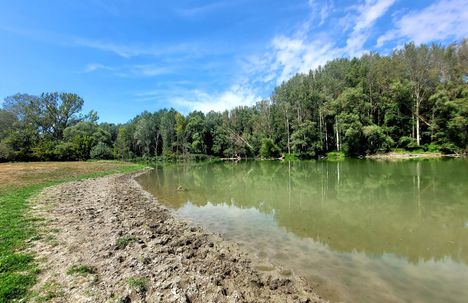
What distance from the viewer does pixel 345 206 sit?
1233 cm

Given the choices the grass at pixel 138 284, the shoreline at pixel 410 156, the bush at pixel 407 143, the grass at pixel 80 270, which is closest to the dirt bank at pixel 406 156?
the shoreline at pixel 410 156

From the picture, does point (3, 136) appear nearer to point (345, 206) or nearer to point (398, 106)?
point (345, 206)

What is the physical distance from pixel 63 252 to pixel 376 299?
7.75m

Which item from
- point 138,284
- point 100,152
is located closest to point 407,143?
point 138,284

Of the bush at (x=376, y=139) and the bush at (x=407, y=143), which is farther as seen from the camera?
the bush at (x=376, y=139)

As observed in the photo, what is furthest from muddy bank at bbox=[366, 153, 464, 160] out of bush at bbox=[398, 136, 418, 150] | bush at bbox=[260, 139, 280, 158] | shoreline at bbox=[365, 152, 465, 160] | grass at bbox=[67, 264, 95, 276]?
grass at bbox=[67, 264, 95, 276]

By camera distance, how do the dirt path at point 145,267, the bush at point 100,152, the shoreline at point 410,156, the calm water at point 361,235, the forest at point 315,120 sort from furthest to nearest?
1. the bush at point 100,152
2. the forest at point 315,120
3. the shoreline at point 410,156
4. the calm water at point 361,235
5. the dirt path at point 145,267

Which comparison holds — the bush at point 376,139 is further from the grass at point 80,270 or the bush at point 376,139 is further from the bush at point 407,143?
the grass at point 80,270

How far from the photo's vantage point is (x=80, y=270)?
5676 millimetres

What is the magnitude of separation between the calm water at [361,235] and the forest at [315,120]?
34.6 meters

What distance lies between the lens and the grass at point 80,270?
555 centimetres

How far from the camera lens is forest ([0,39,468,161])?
44.5 m

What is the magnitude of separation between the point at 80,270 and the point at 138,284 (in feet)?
5.47

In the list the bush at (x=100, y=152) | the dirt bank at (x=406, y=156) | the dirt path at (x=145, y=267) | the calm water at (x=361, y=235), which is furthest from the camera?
the bush at (x=100, y=152)
